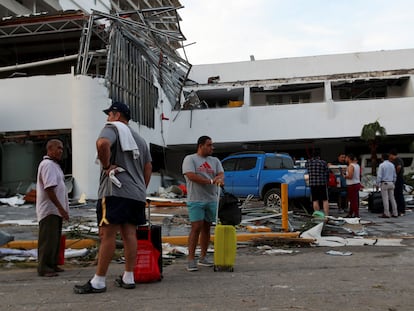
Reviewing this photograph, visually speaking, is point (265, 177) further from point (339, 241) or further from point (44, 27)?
point (44, 27)

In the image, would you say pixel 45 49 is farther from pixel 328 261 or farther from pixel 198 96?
pixel 328 261

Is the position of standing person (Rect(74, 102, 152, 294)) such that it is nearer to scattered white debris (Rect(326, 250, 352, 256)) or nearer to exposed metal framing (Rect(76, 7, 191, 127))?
scattered white debris (Rect(326, 250, 352, 256))

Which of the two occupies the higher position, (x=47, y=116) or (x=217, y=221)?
(x=47, y=116)

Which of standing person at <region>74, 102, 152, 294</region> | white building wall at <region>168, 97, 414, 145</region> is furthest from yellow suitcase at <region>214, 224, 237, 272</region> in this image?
white building wall at <region>168, 97, 414, 145</region>

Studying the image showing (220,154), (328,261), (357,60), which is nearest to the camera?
(328,261)

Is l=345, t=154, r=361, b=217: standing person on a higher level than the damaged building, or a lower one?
lower

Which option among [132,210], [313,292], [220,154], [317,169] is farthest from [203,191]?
[220,154]

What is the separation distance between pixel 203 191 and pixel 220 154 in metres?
23.3

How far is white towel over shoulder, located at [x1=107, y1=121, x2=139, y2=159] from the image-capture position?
445cm

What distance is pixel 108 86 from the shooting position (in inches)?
672

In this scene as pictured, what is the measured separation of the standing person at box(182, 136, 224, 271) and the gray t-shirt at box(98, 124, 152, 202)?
3.50 ft

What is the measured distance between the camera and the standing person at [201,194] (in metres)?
5.54

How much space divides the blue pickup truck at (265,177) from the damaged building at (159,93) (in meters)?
5.54

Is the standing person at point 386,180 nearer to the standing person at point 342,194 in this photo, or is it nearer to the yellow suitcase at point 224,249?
the standing person at point 342,194
